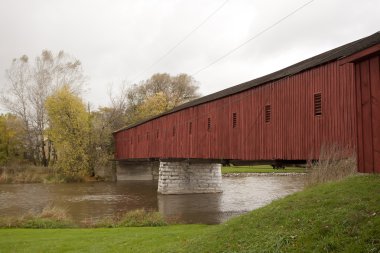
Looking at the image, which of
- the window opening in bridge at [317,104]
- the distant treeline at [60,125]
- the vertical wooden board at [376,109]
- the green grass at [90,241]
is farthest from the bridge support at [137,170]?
the vertical wooden board at [376,109]

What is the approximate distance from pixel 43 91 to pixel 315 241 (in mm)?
40057

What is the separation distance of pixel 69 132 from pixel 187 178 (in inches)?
621

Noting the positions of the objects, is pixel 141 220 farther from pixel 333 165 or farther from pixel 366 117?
pixel 366 117

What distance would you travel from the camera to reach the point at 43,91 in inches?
1658

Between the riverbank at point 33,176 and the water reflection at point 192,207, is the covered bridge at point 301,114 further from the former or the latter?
the riverbank at point 33,176

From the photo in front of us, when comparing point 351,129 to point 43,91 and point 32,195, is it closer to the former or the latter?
point 32,195

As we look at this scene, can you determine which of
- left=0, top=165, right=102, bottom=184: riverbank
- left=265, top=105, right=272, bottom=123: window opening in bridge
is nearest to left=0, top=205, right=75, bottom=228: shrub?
left=265, top=105, right=272, bottom=123: window opening in bridge

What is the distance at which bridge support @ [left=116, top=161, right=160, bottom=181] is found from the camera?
41.3 metres

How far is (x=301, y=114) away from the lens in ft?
43.1

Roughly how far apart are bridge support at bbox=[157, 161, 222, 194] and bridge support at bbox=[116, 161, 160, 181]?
46.2 feet

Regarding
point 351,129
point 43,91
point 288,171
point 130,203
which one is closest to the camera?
point 351,129

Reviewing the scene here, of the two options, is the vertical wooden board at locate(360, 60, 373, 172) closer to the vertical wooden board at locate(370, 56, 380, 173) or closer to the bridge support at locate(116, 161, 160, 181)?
the vertical wooden board at locate(370, 56, 380, 173)

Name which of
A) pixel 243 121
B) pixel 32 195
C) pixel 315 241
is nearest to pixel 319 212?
pixel 315 241

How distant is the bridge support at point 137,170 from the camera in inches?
1628
